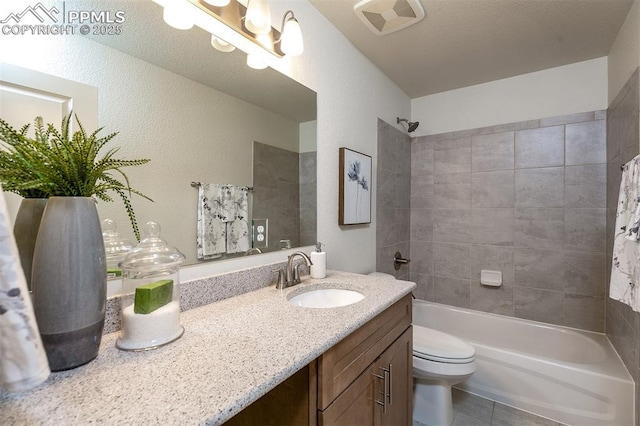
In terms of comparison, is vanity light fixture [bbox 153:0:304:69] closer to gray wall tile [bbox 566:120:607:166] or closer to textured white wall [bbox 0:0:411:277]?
textured white wall [bbox 0:0:411:277]

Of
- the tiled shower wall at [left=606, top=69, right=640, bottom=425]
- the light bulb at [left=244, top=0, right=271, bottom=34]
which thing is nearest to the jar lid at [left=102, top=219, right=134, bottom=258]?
the light bulb at [left=244, top=0, right=271, bottom=34]

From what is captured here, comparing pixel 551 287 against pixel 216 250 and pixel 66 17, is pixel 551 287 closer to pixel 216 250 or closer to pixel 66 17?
pixel 216 250

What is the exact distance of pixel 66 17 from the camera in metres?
0.76

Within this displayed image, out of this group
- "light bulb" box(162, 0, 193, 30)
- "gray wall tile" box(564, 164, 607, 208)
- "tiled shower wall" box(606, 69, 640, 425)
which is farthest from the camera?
"gray wall tile" box(564, 164, 607, 208)

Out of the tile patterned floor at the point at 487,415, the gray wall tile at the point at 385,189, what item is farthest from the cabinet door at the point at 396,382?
the gray wall tile at the point at 385,189

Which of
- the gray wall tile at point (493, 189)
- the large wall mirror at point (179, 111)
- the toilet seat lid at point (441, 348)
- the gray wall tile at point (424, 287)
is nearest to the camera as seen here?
the large wall mirror at point (179, 111)

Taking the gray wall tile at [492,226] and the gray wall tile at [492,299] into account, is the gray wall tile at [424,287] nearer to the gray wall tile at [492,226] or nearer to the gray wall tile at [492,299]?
the gray wall tile at [492,299]

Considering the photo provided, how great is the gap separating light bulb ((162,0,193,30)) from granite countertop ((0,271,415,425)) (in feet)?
3.28

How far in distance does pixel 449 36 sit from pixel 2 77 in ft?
6.91

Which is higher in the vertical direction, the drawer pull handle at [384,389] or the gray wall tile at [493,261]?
the gray wall tile at [493,261]

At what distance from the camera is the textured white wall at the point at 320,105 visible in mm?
795

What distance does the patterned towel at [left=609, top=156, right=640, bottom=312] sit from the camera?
1.20 metres

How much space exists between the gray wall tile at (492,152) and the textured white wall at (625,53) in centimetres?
63

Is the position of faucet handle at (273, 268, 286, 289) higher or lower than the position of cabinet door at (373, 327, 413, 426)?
higher
